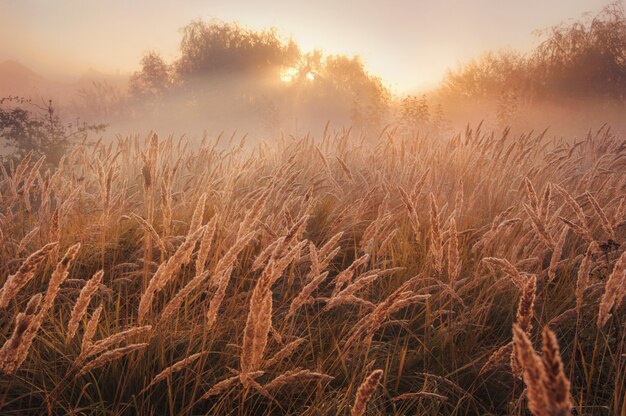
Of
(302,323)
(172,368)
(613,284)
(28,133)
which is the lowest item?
(302,323)

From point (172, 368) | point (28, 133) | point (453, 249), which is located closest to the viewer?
point (172, 368)

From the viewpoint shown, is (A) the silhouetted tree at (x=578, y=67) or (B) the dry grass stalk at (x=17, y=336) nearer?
(B) the dry grass stalk at (x=17, y=336)

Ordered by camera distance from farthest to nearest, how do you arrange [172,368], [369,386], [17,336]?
[172,368] < [17,336] < [369,386]

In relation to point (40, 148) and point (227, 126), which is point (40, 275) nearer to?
point (40, 148)

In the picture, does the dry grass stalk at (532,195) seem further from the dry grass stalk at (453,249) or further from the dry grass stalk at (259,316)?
the dry grass stalk at (259,316)

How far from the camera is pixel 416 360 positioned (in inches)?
68.8

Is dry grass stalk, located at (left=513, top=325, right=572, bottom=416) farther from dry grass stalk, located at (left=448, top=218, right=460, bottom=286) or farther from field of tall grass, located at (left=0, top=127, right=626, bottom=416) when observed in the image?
dry grass stalk, located at (left=448, top=218, right=460, bottom=286)

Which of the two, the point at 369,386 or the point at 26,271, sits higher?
the point at 26,271

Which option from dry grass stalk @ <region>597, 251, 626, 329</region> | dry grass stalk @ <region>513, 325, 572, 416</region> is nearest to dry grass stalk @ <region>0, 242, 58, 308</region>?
dry grass stalk @ <region>513, 325, 572, 416</region>

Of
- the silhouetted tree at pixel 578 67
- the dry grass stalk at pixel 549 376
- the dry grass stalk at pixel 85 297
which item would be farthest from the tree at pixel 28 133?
the silhouetted tree at pixel 578 67

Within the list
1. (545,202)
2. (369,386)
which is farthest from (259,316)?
(545,202)

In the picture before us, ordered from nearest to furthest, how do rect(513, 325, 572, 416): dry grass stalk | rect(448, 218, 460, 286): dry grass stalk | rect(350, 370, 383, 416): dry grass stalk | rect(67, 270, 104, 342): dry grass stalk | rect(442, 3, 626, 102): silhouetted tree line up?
rect(513, 325, 572, 416): dry grass stalk, rect(350, 370, 383, 416): dry grass stalk, rect(67, 270, 104, 342): dry grass stalk, rect(448, 218, 460, 286): dry grass stalk, rect(442, 3, 626, 102): silhouetted tree

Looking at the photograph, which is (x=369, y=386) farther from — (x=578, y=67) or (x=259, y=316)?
(x=578, y=67)

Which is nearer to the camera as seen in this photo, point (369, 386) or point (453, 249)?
point (369, 386)
